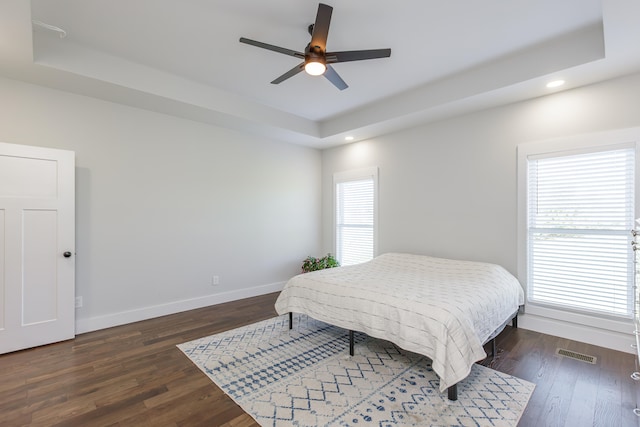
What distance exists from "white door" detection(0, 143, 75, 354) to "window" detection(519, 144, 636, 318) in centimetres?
498

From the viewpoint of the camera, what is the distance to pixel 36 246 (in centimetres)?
301

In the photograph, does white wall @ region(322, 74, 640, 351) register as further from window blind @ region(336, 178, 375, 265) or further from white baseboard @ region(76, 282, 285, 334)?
white baseboard @ region(76, 282, 285, 334)

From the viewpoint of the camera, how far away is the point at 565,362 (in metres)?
2.65

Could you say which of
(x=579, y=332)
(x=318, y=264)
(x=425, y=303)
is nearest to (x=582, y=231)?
(x=579, y=332)

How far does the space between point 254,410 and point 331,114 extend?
157 inches

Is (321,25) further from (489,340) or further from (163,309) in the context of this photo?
(163,309)

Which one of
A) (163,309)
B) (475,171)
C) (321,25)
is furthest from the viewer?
(163,309)

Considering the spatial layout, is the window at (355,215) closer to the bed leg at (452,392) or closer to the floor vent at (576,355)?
the floor vent at (576,355)

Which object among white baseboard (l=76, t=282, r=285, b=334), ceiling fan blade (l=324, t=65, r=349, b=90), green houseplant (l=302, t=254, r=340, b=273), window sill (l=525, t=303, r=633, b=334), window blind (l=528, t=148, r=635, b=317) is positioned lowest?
white baseboard (l=76, t=282, r=285, b=334)

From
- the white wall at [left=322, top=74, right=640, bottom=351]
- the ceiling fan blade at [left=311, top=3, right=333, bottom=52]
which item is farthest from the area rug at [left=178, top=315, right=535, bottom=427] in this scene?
the ceiling fan blade at [left=311, top=3, right=333, bottom=52]

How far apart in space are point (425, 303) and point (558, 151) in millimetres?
2347

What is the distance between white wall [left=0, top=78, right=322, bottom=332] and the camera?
336cm

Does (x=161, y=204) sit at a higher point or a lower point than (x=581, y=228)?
higher

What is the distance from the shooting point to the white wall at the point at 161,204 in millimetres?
3357
